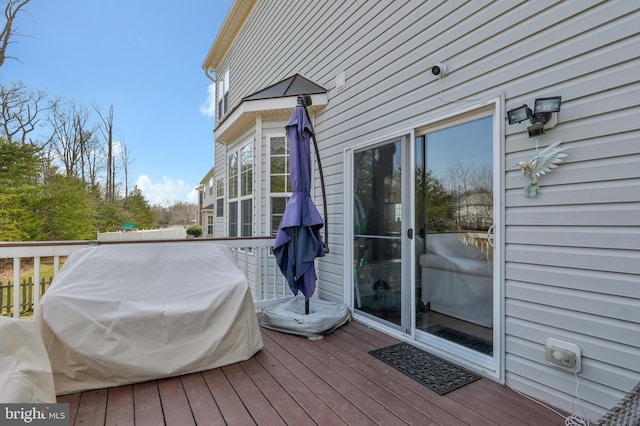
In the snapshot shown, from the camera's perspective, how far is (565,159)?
1.97 metres

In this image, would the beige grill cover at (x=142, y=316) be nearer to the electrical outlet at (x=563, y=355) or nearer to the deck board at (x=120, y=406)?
the deck board at (x=120, y=406)

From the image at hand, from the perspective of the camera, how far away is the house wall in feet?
5.75

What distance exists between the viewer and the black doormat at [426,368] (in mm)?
2279

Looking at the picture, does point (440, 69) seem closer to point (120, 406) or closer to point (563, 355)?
point (563, 355)

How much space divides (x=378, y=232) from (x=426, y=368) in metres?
1.41

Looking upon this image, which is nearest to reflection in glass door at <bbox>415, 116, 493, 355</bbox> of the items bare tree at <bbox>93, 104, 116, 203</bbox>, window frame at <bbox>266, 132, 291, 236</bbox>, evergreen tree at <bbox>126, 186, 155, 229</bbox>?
window frame at <bbox>266, 132, 291, 236</bbox>

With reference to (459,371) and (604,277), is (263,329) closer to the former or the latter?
(459,371)

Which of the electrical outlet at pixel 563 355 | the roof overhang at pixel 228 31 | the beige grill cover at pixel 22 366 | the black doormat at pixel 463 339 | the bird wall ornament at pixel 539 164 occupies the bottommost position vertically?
the black doormat at pixel 463 339

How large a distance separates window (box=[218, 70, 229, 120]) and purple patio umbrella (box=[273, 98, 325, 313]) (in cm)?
586

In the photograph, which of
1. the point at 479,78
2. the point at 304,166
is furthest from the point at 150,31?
the point at 479,78

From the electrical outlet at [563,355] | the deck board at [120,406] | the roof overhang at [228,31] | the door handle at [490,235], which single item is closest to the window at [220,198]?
the roof overhang at [228,31]

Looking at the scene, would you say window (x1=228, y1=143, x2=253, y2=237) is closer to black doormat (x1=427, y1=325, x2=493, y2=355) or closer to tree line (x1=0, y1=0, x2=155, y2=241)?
black doormat (x1=427, y1=325, x2=493, y2=355)

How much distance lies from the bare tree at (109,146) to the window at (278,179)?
56.5ft

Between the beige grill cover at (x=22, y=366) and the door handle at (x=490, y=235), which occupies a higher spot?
the door handle at (x=490, y=235)
